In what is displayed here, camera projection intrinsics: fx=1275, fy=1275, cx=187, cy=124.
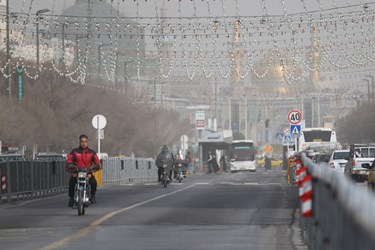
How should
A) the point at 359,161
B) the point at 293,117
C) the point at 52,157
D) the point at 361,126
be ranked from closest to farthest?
the point at 359,161 < the point at 293,117 < the point at 52,157 < the point at 361,126

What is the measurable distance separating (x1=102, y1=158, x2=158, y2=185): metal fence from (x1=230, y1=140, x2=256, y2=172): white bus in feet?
134


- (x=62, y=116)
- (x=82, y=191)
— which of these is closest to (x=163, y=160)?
(x=82, y=191)

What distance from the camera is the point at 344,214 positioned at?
800cm

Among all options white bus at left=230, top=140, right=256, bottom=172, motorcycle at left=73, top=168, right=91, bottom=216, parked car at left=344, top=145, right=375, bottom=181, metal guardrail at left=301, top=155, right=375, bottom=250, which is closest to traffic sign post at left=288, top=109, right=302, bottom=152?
parked car at left=344, top=145, right=375, bottom=181

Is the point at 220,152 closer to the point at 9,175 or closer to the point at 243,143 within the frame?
the point at 243,143

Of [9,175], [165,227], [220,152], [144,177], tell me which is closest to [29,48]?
[220,152]

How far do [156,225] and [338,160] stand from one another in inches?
1294

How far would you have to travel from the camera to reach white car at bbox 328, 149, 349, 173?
172 feet

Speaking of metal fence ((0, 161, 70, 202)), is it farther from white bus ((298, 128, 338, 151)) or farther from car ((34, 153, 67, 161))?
white bus ((298, 128, 338, 151))

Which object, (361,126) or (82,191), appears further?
(361,126)

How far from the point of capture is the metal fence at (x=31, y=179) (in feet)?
115

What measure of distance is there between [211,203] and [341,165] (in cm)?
2332

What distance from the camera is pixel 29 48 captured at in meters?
130

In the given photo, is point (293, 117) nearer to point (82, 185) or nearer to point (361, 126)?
point (82, 185)
